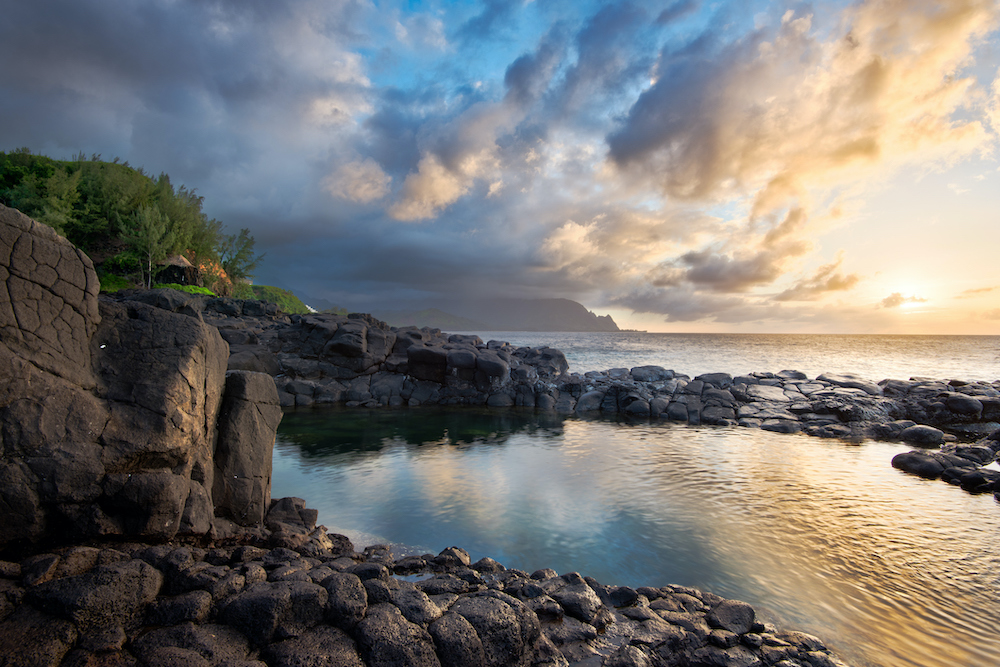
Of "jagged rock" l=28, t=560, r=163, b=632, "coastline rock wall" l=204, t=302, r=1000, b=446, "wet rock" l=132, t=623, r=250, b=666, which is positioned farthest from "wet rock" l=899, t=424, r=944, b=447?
"jagged rock" l=28, t=560, r=163, b=632

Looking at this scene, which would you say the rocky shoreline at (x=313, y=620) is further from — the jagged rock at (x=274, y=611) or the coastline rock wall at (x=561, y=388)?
the coastline rock wall at (x=561, y=388)

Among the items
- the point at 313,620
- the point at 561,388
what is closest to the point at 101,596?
the point at 313,620

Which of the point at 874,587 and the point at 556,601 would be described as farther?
the point at 874,587

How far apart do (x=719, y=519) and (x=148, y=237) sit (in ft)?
153

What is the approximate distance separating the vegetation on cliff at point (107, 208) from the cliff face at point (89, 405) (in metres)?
40.8

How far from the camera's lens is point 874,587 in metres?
7.11

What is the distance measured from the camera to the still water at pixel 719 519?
6520 millimetres

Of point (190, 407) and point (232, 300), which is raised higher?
point (232, 300)

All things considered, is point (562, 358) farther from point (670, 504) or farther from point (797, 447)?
point (670, 504)

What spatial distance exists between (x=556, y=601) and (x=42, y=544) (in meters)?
5.76

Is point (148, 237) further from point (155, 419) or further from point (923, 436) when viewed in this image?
point (923, 436)

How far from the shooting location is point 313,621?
13.0ft

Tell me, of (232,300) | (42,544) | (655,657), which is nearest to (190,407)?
(42,544)

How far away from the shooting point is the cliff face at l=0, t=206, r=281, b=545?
4.40 meters
